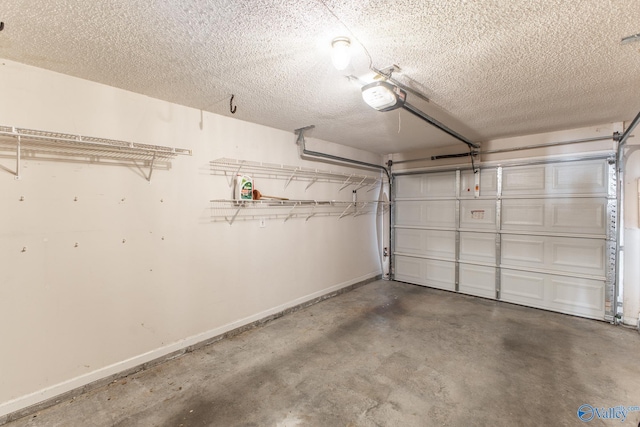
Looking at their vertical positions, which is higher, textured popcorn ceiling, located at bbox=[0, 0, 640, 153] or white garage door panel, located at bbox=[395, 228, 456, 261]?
textured popcorn ceiling, located at bbox=[0, 0, 640, 153]

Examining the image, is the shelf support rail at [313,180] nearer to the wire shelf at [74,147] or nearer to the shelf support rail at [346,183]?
the shelf support rail at [346,183]

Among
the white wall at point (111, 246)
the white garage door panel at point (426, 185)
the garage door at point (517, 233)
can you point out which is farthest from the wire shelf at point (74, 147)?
the garage door at point (517, 233)

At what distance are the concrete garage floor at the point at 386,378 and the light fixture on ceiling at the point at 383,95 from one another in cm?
215

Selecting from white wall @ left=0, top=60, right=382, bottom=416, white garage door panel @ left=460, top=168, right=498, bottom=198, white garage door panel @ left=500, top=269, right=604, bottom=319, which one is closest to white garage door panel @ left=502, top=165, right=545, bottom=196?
white garage door panel @ left=460, top=168, right=498, bottom=198

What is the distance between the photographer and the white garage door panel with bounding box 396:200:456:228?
14.9 feet

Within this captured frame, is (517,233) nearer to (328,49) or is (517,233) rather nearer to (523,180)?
(523,180)

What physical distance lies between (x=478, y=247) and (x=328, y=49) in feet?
12.5

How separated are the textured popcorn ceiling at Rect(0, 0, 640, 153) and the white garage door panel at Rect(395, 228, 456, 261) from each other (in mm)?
2334

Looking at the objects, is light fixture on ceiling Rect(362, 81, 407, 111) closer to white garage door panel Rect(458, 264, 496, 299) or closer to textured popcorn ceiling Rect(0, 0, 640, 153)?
textured popcorn ceiling Rect(0, 0, 640, 153)

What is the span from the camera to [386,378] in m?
2.22

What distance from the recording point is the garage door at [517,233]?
3.39 m

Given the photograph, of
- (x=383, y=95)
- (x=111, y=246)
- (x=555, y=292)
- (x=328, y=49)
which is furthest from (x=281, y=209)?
(x=555, y=292)

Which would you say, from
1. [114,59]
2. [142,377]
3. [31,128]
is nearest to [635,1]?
[114,59]

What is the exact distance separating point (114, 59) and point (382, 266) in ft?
15.6
